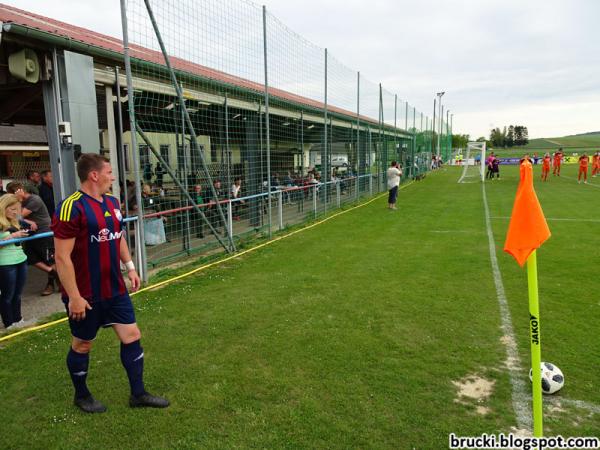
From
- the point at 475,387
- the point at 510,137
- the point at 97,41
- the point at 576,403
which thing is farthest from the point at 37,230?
the point at 510,137

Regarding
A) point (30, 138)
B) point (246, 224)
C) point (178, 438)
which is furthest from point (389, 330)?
point (30, 138)

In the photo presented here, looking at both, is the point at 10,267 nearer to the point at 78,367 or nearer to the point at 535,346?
the point at 78,367

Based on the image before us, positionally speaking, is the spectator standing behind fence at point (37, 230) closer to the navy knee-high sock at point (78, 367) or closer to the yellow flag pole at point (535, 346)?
the navy knee-high sock at point (78, 367)

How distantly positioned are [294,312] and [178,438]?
7.64ft

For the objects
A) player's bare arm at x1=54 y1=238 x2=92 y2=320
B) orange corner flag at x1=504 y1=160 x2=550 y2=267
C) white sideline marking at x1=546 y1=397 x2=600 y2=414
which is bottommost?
white sideline marking at x1=546 y1=397 x2=600 y2=414

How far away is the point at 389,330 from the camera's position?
14.2ft

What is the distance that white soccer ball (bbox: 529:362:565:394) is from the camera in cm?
311

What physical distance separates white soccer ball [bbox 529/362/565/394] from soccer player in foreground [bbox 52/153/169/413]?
111 inches

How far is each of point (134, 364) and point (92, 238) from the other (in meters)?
0.97

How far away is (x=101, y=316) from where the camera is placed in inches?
115

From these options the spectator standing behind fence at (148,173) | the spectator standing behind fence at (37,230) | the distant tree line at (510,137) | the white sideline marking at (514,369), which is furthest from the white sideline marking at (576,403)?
the distant tree line at (510,137)

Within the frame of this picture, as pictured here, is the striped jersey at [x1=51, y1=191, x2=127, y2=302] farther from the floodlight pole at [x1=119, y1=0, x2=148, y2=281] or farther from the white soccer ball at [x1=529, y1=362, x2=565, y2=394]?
the white soccer ball at [x1=529, y1=362, x2=565, y2=394]

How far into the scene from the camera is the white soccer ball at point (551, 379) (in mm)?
3109

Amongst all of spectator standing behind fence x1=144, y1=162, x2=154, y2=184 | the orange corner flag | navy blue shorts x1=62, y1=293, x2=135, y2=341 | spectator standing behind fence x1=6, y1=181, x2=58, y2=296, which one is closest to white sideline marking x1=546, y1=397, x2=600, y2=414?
the orange corner flag
